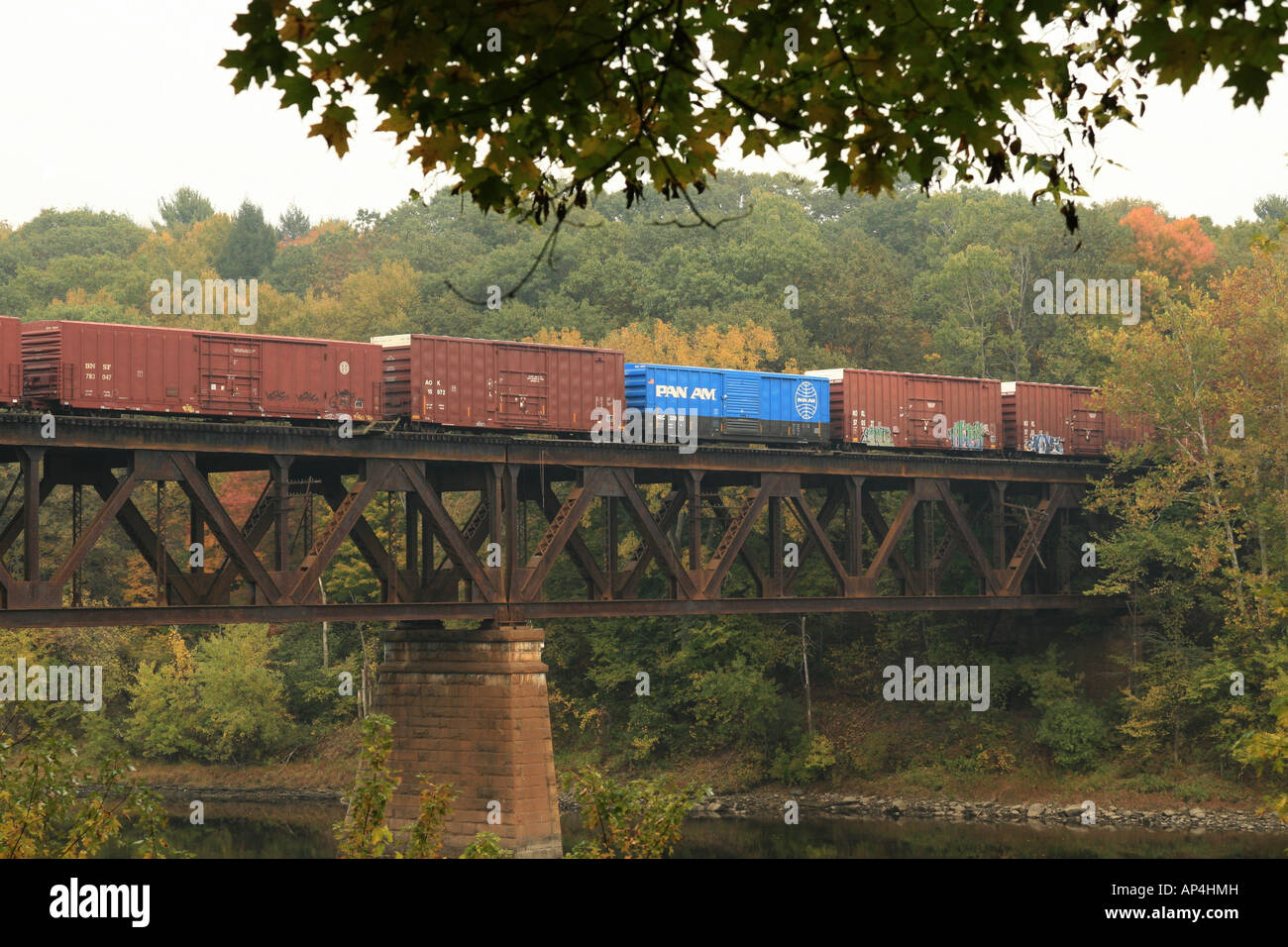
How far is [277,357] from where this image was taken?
39.2m

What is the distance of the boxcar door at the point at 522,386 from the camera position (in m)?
43.6

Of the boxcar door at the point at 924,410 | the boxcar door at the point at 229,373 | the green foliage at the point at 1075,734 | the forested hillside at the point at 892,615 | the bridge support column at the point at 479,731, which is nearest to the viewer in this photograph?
the boxcar door at the point at 229,373

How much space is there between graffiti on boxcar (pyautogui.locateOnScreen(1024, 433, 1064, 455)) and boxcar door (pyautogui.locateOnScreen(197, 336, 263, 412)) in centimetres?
3028

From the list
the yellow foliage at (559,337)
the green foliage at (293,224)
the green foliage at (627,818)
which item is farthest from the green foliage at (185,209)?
the green foliage at (627,818)

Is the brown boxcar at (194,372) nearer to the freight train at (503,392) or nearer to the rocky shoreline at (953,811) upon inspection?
the freight train at (503,392)

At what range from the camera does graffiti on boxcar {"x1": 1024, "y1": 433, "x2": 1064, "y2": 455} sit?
58969 millimetres

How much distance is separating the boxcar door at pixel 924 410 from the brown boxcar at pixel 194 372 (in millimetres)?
20734

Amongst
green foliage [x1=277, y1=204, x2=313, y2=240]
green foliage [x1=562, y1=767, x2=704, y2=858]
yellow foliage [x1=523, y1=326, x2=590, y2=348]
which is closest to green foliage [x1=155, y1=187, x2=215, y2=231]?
green foliage [x1=277, y1=204, x2=313, y2=240]

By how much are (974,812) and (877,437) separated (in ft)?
46.3

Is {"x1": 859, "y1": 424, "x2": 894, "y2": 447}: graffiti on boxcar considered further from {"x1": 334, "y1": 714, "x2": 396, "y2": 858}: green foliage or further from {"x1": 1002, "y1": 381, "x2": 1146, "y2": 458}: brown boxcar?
{"x1": 334, "y1": 714, "x2": 396, "y2": 858}: green foliage
